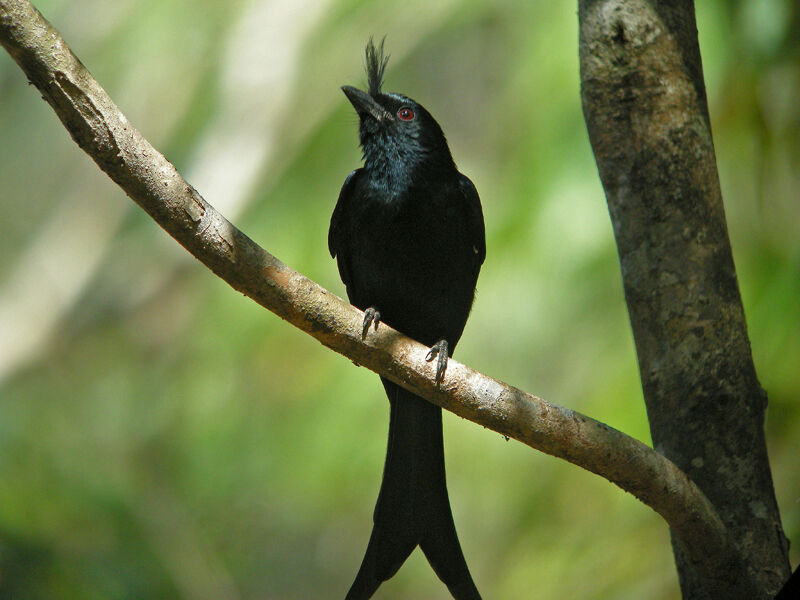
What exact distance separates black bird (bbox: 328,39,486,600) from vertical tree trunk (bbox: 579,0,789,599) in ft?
1.70

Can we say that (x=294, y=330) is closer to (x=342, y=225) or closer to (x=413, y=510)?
(x=342, y=225)

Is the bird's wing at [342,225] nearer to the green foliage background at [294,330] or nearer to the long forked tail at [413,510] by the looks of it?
the long forked tail at [413,510]

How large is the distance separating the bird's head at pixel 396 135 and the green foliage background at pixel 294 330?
895mm

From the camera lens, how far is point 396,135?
2.78 metres

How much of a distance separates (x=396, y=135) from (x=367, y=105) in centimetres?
18

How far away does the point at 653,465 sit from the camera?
1.88 meters

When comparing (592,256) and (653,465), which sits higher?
(592,256)

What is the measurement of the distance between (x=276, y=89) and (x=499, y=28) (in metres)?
1.30

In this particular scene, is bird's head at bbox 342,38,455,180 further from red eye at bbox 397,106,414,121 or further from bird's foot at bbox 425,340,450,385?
bird's foot at bbox 425,340,450,385

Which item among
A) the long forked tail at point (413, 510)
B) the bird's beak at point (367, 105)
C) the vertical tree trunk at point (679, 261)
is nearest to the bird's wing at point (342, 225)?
the bird's beak at point (367, 105)

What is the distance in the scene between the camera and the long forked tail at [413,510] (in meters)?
2.22

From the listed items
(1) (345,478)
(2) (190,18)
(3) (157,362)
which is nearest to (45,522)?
(3) (157,362)

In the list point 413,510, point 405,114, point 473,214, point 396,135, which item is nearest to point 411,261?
point 473,214

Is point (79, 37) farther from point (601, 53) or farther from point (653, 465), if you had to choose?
point (653, 465)
